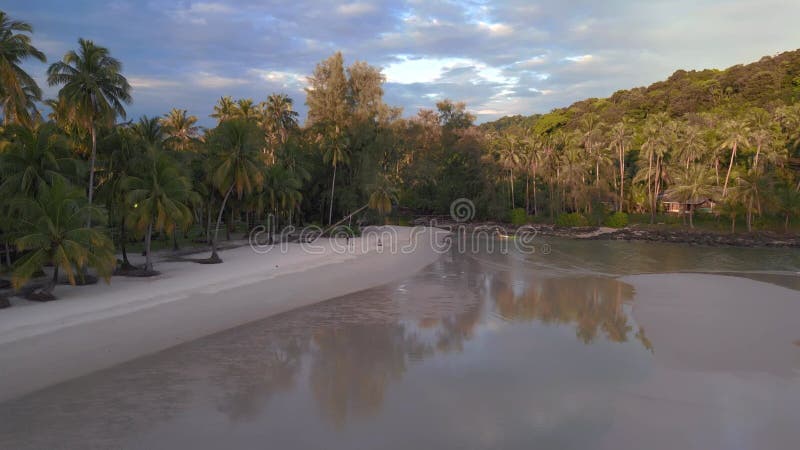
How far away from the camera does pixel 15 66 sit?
18297mm

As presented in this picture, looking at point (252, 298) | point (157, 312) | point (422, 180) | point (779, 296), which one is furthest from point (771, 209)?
point (157, 312)

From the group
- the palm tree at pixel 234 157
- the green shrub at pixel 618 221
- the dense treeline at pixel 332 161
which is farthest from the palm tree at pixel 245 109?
the green shrub at pixel 618 221

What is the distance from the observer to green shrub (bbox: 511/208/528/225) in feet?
212

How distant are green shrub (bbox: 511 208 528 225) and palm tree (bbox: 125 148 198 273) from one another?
161ft

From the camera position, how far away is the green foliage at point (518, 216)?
64750 mm

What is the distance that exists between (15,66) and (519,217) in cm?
5619

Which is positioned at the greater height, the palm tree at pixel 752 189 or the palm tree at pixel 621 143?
the palm tree at pixel 621 143

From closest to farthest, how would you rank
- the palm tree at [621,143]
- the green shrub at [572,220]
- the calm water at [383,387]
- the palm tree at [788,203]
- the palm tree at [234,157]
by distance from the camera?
1. the calm water at [383,387]
2. the palm tree at [234,157]
3. the palm tree at [788,203]
4. the green shrub at [572,220]
5. the palm tree at [621,143]

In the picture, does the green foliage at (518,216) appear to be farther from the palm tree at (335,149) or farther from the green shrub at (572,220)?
the palm tree at (335,149)

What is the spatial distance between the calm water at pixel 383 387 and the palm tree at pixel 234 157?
12860 mm

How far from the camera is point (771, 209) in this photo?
48438mm

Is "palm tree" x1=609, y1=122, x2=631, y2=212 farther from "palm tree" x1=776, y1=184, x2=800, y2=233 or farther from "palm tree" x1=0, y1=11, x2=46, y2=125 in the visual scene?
"palm tree" x1=0, y1=11, x2=46, y2=125

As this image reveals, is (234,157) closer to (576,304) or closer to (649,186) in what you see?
(576,304)

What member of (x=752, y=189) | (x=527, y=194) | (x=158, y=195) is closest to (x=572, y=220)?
(x=527, y=194)
